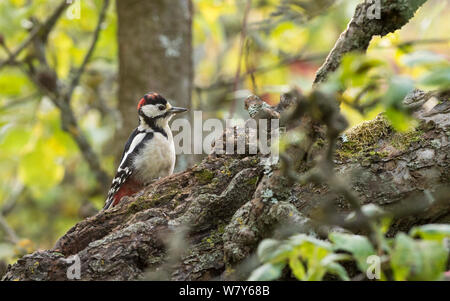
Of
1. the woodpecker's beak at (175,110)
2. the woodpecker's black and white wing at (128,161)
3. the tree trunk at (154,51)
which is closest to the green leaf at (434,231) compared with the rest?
the woodpecker's black and white wing at (128,161)

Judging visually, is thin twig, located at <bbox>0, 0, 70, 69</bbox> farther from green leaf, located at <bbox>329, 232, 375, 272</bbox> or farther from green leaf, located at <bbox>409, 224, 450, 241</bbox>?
green leaf, located at <bbox>409, 224, 450, 241</bbox>

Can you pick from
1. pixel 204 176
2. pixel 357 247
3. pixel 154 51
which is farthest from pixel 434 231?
pixel 154 51

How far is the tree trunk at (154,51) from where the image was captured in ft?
16.3

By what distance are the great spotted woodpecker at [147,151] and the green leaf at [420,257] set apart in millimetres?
3306

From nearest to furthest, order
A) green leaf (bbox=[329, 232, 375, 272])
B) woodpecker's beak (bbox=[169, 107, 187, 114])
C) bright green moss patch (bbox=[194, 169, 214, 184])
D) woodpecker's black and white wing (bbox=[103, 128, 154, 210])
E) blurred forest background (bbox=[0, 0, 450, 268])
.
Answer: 1. green leaf (bbox=[329, 232, 375, 272])
2. bright green moss patch (bbox=[194, 169, 214, 184])
3. woodpecker's black and white wing (bbox=[103, 128, 154, 210])
4. woodpecker's beak (bbox=[169, 107, 187, 114])
5. blurred forest background (bbox=[0, 0, 450, 268])

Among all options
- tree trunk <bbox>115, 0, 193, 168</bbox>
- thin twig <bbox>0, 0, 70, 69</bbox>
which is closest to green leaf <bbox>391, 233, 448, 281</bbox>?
tree trunk <bbox>115, 0, 193, 168</bbox>

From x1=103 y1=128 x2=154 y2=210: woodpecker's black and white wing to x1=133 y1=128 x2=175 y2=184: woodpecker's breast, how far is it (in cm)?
4

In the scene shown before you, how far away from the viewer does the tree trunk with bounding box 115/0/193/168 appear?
16.3 feet

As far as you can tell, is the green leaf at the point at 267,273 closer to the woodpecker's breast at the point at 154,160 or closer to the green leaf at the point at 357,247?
the green leaf at the point at 357,247

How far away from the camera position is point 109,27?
19.4 feet

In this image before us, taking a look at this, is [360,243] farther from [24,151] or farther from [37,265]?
[24,151]

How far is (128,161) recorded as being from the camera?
457 cm

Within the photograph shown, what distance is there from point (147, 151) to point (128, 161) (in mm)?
200
